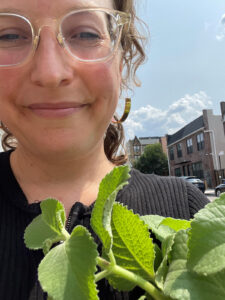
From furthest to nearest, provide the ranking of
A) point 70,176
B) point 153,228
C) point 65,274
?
1. point 70,176
2. point 153,228
3. point 65,274

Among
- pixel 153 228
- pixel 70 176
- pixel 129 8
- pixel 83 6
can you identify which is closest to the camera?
pixel 153 228

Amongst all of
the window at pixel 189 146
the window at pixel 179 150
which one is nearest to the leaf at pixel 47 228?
the window at pixel 189 146

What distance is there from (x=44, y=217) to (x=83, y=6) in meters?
0.59

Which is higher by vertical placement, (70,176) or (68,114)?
(68,114)

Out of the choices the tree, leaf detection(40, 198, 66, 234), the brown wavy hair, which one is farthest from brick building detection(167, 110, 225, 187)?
leaf detection(40, 198, 66, 234)

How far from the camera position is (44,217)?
9.8 inches

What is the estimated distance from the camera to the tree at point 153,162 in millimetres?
33281

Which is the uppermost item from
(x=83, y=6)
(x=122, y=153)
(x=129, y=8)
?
(x=129, y=8)

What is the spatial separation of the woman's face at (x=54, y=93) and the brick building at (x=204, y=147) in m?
23.2

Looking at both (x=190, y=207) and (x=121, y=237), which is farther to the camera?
(x=190, y=207)

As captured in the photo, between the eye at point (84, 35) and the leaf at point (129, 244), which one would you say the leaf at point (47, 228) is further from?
the eye at point (84, 35)

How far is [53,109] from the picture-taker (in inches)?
27.9

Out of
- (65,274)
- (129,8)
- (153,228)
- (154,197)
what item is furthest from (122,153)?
(65,274)

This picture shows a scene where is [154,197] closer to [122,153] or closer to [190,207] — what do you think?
[190,207]
